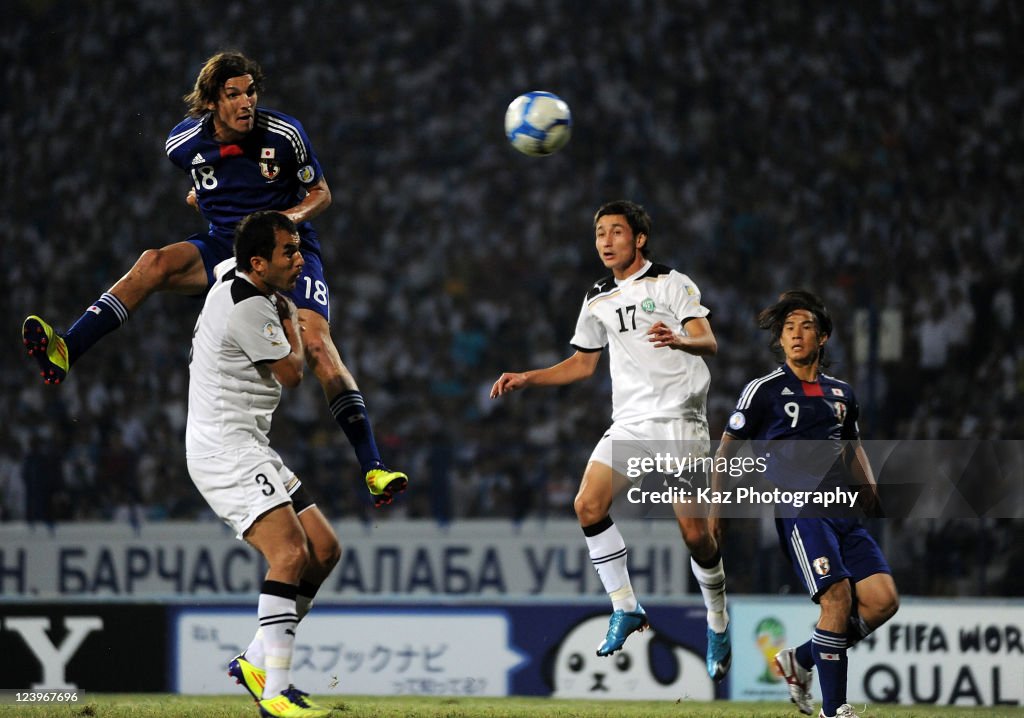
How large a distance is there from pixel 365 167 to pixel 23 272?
489 centimetres

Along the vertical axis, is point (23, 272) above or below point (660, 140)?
below

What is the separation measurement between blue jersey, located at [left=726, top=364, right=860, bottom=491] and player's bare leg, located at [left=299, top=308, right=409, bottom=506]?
6.12 feet

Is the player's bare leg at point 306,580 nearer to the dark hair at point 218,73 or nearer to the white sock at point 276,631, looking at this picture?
the white sock at point 276,631

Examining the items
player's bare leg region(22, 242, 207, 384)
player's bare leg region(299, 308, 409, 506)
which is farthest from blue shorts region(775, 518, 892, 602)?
player's bare leg region(22, 242, 207, 384)

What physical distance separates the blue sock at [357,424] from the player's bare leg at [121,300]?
102 cm

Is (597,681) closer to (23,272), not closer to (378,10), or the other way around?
(23,272)

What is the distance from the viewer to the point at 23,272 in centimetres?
1755

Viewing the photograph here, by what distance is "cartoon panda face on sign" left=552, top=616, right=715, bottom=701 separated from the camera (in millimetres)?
10078

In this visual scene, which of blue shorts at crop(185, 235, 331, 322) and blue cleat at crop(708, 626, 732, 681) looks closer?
blue shorts at crop(185, 235, 331, 322)

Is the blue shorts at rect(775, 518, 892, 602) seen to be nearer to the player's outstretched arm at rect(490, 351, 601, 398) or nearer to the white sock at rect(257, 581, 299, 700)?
the player's outstretched arm at rect(490, 351, 601, 398)

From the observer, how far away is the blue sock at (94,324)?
22.7ft

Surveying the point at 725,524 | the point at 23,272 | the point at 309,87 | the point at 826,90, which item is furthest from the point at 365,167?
the point at 725,524

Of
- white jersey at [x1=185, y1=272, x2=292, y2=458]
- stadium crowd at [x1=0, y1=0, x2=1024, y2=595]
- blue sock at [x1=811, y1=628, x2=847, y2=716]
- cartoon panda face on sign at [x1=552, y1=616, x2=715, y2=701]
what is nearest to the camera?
white jersey at [x1=185, y1=272, x2=292, y2=458]
